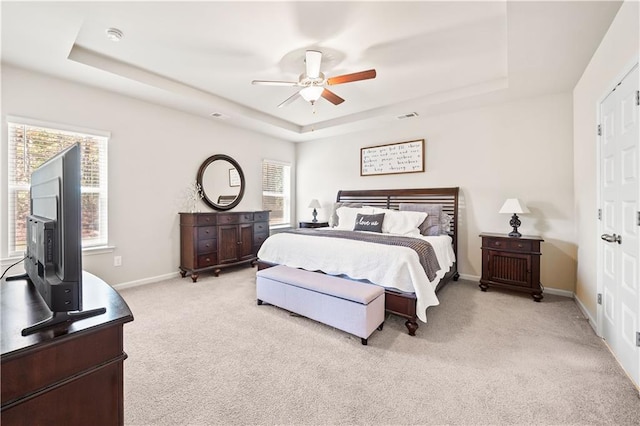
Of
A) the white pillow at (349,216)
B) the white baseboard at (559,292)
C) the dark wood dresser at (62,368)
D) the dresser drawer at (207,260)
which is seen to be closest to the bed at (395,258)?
the white pillow at (349,216)

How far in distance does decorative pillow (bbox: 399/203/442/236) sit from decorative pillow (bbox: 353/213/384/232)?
605mm

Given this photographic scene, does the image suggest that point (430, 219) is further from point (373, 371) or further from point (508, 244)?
point (373, 371)

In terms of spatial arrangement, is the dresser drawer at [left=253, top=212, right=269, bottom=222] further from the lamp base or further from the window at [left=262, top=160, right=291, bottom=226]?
the lamp base

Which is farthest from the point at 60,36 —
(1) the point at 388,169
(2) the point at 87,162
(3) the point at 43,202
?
(1) the point at 388,169

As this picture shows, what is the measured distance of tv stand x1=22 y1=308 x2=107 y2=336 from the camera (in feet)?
2.99

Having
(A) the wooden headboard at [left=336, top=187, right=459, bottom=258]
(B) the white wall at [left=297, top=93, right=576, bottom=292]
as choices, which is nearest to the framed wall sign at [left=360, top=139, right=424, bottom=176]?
(B) the white wall at [left=297, top=93, right=576, bottom=292]

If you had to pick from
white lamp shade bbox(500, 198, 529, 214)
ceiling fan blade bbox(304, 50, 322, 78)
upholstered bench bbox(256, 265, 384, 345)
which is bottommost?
upholstered bench bbox(256, 265, 384, 345)

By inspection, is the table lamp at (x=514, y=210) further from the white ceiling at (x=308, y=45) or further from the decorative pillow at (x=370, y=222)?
the decorative pillow at (x=370, y=222)

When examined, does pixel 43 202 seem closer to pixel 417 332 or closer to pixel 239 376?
pixel 239 376

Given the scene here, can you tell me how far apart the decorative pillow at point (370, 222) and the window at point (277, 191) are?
7.64 ft

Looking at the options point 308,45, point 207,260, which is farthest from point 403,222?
point 207,260

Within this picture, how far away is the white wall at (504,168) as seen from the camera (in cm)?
363

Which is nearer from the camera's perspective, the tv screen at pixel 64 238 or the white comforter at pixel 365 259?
the tv screen at pixel 64 238

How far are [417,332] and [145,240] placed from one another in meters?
3.77
